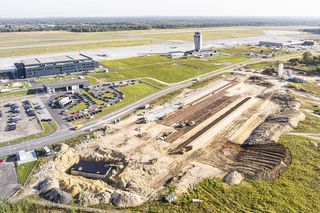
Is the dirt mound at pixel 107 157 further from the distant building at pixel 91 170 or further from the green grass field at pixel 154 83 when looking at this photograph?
the green grass field at pixel 154 83

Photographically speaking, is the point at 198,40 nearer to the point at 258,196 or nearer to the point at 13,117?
the point at 13,117

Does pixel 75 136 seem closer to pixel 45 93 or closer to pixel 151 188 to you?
pixel 151 188

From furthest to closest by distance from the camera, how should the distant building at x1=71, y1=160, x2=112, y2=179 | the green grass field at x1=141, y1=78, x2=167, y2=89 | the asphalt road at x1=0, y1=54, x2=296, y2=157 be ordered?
the green grass field at x1=141, y1=78, x2=167, y2=89
the asphalt road at x1=0, y1=54, x2=296, y2=157
the distant building at x1=71, y1=160, x2=112, y2=179

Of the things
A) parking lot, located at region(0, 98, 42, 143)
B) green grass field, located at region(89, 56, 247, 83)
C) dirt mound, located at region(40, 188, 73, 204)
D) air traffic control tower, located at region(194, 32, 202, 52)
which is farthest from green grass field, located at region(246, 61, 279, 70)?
dirt mound, located at region(40, 188, 73, 204)

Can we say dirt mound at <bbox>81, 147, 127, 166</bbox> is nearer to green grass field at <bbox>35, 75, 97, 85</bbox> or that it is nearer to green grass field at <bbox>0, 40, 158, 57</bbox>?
green grass field at <bbox>35, 75, 97, 85</bbox>

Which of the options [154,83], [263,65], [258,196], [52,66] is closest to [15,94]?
[52,66]

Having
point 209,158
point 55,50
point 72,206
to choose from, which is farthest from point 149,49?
point 72,206

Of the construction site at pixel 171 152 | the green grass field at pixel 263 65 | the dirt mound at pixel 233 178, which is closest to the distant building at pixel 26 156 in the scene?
the construction site at pixel 171 152
